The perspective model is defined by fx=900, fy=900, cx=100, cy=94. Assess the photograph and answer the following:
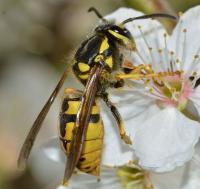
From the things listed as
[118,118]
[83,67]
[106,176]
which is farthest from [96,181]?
[83,67]

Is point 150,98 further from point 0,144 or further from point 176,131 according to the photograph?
point 0,144

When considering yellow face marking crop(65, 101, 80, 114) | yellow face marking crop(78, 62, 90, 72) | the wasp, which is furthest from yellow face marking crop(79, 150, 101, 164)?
yellow face marking crop(78, 62, 90, 72)

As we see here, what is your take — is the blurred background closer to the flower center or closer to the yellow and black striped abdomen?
the flower center

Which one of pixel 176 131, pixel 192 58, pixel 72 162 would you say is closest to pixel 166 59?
pixel 192 58

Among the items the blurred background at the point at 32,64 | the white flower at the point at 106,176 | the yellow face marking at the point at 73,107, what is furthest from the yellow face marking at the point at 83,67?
the blurred background at the point at 32,64

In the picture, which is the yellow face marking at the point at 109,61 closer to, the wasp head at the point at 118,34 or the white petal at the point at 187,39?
the wasp head at the point at 118,34

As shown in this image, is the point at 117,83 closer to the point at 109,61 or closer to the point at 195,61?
the point at 109,61
